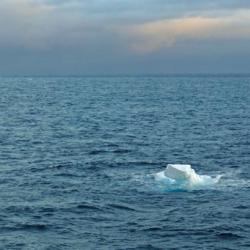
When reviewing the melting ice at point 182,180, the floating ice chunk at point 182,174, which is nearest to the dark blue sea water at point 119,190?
the melting ice at point 182,180

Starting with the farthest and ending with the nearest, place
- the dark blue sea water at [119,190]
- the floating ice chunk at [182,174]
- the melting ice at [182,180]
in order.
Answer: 1. the floating ice chunk at [182,174]
2. the melting ice at [182,180]
3. the dark blue sea water at [119,190]

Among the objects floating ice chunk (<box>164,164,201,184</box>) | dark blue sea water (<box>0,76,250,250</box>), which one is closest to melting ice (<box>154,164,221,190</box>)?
floating ice chunk (<box>164,164,201,184</box>)

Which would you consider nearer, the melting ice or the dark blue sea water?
the dark blue sea water

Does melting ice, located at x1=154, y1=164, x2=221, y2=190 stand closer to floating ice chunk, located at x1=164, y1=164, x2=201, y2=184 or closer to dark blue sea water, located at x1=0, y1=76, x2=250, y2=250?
floating ice chunk, located at x1=164, y1=164, x2=201, y2=184

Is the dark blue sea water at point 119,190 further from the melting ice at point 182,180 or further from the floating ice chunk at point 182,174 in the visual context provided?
the floating ice chunk at point 182,174

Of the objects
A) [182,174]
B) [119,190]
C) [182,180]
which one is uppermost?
[182,174]

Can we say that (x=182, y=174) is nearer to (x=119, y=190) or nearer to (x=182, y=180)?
(x=182, y=180)

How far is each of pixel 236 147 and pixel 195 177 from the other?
24.1 meters

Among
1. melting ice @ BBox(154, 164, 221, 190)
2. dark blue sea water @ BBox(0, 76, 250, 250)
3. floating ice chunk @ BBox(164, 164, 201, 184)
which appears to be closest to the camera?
dark blue sea water @ BBox(0, 76, 250, 250)

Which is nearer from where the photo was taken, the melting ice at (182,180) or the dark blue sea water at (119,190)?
the dark blue sea water at (119,190)

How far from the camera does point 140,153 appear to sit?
73438 mm

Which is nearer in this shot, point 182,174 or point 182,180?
point 182,174

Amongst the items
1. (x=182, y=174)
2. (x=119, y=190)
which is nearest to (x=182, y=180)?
(x=182, y=174)

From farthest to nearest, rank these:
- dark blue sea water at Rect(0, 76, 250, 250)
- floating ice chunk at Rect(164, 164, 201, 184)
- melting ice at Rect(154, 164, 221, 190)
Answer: floating ice chunk at Rect(164, 164, 201, 184) → melting ice at Rect(154, 164, 221, 190) → dark blue sea water at Rect(0, 76, 250, 250)
